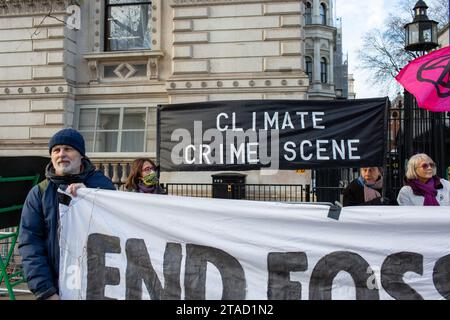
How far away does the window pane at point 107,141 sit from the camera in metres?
14.2

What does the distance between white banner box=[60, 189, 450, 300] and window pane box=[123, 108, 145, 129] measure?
10993mm

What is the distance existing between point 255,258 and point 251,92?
9.84 metres

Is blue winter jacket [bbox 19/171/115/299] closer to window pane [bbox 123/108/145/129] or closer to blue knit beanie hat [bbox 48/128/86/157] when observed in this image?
blue knit beanie hat [bbox 48/128/86/157]

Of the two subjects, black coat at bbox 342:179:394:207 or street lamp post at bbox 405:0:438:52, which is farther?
street lamp post at bbox 405:0:438:52

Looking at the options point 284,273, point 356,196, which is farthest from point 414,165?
point 284,273

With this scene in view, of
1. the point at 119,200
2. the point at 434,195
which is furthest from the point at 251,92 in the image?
the point at 119,200

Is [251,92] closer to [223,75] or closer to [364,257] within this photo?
[223,75]

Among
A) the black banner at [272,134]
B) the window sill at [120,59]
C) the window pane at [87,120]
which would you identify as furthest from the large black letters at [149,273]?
the window pane at [87,120]

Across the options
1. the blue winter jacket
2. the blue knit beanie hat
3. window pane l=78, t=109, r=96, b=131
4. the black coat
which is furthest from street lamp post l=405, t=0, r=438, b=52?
window pane l=78, t=109, r=96, b=131

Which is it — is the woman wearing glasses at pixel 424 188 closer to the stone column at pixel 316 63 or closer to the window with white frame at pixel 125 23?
the window with white frame at pixel 125 23

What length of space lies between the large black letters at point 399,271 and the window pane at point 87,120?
12490 millimetres

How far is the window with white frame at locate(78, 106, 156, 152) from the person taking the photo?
46.4ft

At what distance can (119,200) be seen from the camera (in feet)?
11.4
